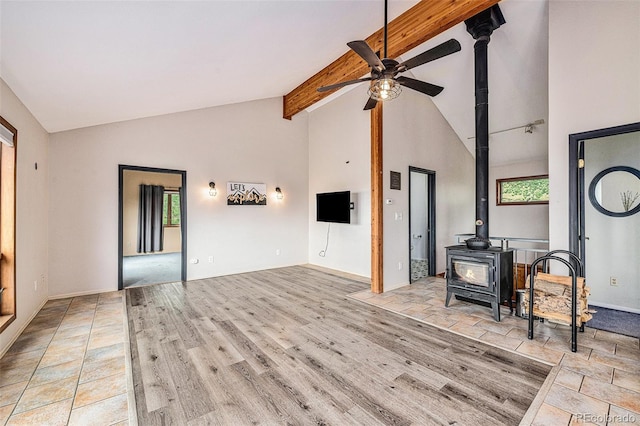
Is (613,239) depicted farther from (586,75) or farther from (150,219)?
(150,219)

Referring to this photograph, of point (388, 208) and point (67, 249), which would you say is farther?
point (388, 208)

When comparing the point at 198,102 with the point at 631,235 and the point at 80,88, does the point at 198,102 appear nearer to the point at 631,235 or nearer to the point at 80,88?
the point at 80,88

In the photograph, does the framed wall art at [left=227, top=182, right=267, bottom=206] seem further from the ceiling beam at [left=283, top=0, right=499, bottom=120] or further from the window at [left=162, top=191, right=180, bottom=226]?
the window at [left=162, top=191, right=180, bottom=226]

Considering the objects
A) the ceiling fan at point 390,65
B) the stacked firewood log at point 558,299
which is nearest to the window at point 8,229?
the ceiling fan at point 390,65

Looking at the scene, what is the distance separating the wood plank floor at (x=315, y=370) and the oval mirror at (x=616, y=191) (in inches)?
107

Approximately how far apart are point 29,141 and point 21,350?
2.38 meters

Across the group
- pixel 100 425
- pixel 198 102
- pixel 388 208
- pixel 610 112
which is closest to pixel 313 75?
pixel 198 102

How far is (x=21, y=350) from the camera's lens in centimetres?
268

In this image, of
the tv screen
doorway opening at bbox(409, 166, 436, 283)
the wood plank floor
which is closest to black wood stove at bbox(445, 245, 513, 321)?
the wood plank floor

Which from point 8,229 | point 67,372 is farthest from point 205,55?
point 67,372

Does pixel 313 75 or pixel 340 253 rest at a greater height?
pixel 313 75

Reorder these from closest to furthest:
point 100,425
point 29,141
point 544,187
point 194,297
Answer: point 100,425 < point 29,141 < point 194,297 < point 544,187

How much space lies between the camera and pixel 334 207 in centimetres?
595

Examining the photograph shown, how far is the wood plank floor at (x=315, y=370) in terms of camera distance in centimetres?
183
